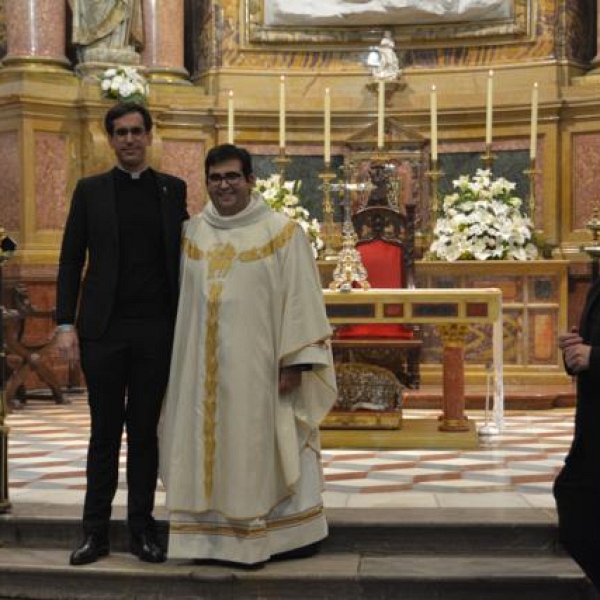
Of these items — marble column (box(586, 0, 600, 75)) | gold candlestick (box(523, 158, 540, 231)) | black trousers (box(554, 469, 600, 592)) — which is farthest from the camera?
marble column (box(586, 0, 600, 75))

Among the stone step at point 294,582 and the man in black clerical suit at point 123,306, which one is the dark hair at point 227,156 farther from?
the stone step at point 294,582

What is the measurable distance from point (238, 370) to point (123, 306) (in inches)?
19.4

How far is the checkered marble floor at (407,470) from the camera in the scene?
6.23 meters

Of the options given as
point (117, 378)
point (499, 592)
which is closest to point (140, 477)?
point (117, 378)

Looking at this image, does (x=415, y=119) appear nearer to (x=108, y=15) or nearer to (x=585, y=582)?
(x=108, y=15)

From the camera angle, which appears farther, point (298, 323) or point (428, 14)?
point (428, 14)

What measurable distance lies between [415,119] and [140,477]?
7.60 metres

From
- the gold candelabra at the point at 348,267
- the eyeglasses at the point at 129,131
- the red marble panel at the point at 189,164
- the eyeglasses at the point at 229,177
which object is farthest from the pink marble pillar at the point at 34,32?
the eyeglasses at the point at 229,177

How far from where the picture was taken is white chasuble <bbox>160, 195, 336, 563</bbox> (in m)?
5.13

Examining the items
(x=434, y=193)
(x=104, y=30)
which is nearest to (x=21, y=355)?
(x=104, y=30)

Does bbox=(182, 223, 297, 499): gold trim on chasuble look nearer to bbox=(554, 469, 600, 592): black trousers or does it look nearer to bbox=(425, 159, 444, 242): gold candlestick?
bbox=(554, 469, 600, 592): black trousers

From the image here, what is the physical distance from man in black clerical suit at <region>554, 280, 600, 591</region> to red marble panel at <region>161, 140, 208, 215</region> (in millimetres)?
8045

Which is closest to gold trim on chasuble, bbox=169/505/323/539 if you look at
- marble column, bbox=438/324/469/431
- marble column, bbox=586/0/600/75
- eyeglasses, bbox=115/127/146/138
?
eyeglasses, bbox=115/127/146/138

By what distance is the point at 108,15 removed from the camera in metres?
11.8
